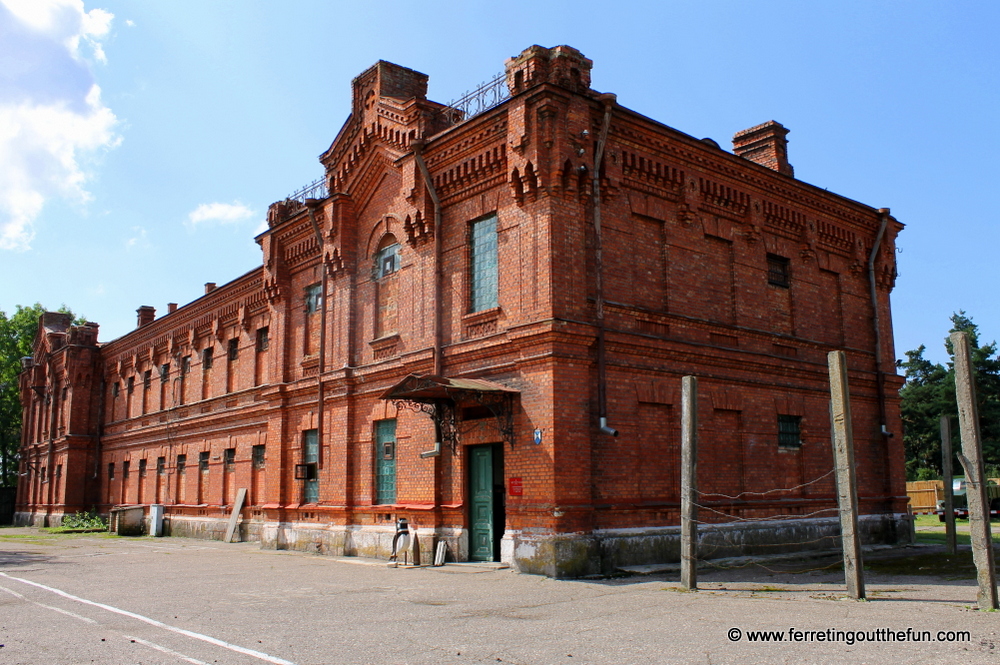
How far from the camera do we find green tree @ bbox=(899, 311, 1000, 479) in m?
45.0

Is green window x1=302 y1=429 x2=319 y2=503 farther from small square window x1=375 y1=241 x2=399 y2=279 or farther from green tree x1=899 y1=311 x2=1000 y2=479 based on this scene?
green tree x1=899 y1=311 x2=1000 y2=479

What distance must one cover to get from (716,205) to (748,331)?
2.77m

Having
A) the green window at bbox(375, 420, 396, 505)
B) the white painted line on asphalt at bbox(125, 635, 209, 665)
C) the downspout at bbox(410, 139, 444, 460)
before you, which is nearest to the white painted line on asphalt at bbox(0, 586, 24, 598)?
the white painted line on asphalt at bbox(125, 635, 209, 665)

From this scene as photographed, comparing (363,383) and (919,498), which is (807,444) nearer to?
(363,383)

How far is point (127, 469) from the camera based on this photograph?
3488 cm

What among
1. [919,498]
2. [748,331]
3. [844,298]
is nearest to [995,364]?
[919,498]

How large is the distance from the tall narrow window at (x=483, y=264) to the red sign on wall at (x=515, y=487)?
11.1ft

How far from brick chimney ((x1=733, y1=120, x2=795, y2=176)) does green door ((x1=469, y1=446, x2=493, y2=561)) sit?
1128 cm

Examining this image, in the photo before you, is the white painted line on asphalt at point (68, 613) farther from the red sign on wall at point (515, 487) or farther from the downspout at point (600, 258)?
the downspout at point (600, 258)

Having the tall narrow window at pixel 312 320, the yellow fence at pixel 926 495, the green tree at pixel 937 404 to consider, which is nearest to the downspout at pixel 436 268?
the tall narrow window at pixel 312 320

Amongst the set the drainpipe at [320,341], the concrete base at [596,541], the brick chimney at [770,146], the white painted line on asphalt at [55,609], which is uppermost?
the brick chimney at [770,146]

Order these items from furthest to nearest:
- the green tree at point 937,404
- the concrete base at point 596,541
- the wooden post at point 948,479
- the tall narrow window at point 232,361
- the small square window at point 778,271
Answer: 1. the green tree at point 937,404
2. the tall narrow window at point 232,361
3. the small square window at point 778,271
4. the wooden post at point 948,479
5. the concrete base at point 596,541

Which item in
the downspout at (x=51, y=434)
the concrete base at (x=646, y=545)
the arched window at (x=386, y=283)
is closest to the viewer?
the concrete base at (x=646, y=545)

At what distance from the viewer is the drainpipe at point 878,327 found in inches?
811
